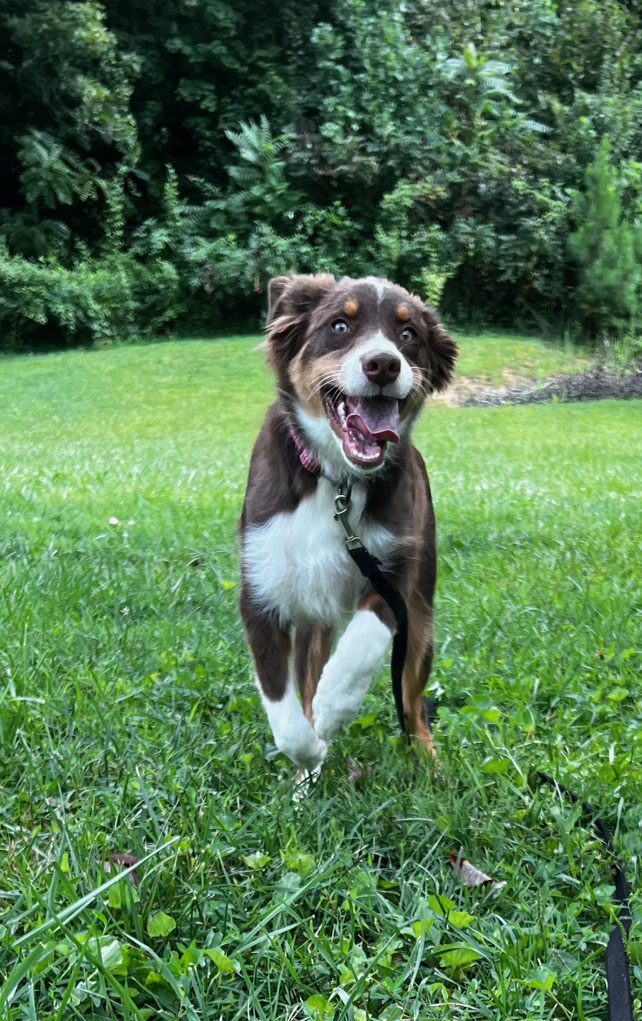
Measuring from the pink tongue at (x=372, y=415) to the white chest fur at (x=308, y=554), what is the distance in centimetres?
20

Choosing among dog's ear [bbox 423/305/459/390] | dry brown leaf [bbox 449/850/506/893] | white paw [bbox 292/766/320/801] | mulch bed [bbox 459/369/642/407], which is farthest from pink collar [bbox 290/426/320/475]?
mulch bed [bbox 459/369/642/407]

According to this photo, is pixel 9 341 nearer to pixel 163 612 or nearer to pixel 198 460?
pixel 198 460

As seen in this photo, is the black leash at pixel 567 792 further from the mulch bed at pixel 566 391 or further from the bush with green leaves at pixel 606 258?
the bush with green leaves at pixel 606 258

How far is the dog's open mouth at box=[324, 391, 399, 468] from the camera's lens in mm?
2668

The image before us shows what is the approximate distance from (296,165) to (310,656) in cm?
2018

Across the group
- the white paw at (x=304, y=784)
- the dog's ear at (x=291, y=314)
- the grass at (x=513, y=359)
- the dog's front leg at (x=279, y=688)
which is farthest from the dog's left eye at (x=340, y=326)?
the grass at (x=513, y=359)

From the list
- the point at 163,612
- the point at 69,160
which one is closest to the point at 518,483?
the point at 163,612

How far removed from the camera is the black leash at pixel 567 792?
5.60ft

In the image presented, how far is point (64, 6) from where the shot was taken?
64.1 feet

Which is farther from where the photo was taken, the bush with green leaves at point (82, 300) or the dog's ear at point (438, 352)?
the bush with green leaves at point (82, 300)

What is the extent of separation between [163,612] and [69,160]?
19.9 meters

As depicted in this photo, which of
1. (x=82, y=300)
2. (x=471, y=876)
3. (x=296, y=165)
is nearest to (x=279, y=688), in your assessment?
(x=471, y=876)

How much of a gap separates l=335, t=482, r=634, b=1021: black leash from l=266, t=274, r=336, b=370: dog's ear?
56cm

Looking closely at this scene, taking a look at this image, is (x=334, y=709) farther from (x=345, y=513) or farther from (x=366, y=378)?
(x=366, y=378)
